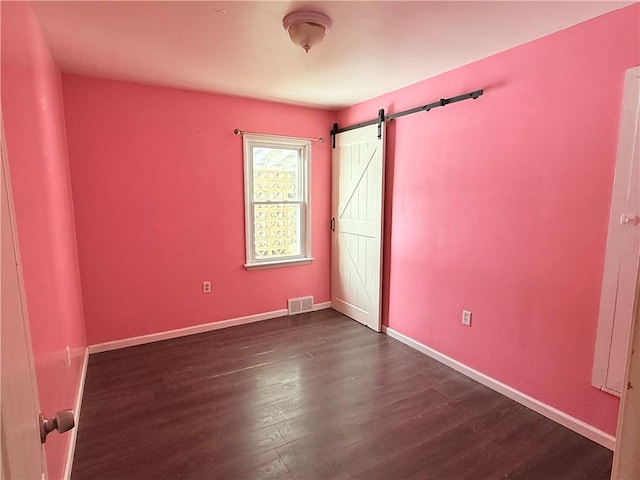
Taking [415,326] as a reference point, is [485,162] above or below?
above

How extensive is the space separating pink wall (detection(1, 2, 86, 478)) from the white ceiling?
0.32 m

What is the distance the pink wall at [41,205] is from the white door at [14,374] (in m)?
0.64

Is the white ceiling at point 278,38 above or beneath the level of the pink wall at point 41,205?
above

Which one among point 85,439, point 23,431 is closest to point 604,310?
point 23,431

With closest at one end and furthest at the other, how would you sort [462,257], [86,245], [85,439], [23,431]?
[23,431] → [85,439] → [462,257] → [86,245]

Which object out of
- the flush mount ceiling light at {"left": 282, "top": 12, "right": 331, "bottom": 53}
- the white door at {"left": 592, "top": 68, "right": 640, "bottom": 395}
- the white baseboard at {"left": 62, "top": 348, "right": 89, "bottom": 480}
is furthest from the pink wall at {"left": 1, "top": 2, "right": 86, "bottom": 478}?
the white door at {"left": 592, "top": 68, "right": 640, "bottom": 395}

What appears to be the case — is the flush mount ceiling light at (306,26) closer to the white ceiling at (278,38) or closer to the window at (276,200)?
the white ceiling at (278,38)

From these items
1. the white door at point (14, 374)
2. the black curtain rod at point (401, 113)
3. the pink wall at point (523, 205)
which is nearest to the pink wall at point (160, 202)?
the black curtain rod at point (401, 113)

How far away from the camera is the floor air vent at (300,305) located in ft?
13.8

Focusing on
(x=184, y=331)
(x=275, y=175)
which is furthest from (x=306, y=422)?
(x=275, y=175)

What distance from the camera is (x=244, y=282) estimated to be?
3.92 meters

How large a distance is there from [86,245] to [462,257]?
10.5 feet

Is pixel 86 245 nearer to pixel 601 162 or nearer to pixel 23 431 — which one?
pixel 23 431

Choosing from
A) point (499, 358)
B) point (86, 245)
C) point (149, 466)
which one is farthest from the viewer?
point (86, 245)
